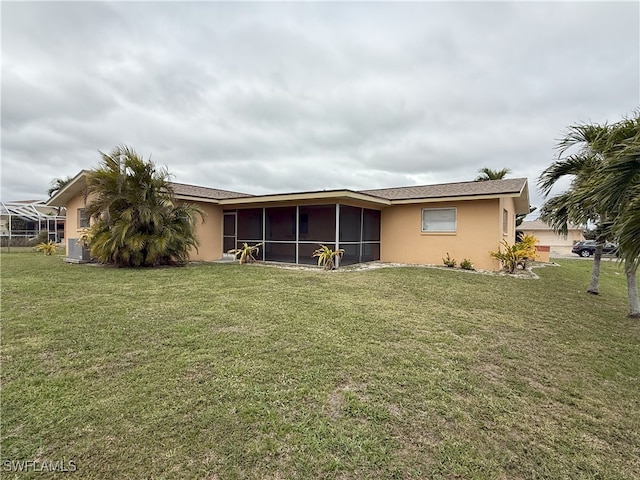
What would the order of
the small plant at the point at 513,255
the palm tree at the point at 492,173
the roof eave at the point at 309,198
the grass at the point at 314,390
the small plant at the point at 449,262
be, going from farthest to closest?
1. the palm tree at the point at 492,173
2. the small plant at the point at 449,262
3. the small plant at the point at 513,255
4. the roof eave at the point at 309,198
5. the grass at the point at 314,390

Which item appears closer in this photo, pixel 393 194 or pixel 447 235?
pixel 447 235

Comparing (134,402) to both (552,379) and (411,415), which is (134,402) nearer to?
(411,415)

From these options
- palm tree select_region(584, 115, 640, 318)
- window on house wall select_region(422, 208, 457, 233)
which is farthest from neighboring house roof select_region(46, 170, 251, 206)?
palm tree select_region(584, 115, 640, 318)

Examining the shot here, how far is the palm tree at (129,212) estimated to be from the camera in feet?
36.5

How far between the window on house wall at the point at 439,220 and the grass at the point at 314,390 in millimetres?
6676

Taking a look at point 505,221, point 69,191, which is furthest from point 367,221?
point 69,191

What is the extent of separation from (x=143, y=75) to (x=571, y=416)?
14.6m

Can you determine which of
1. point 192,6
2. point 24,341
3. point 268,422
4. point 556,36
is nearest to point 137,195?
point 192,6

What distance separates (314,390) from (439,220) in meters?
11.3

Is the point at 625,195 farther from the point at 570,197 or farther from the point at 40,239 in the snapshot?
the point at 40,239

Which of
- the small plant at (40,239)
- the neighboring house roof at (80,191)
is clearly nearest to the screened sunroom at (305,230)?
the neighboring house roof at (80,191)

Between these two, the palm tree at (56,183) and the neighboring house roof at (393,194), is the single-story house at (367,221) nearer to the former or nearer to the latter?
the neighboring house roof at (393,194)

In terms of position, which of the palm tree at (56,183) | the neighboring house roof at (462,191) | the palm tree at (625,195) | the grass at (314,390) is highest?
the palm tree at (56,183)

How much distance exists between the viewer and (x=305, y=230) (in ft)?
55.3
